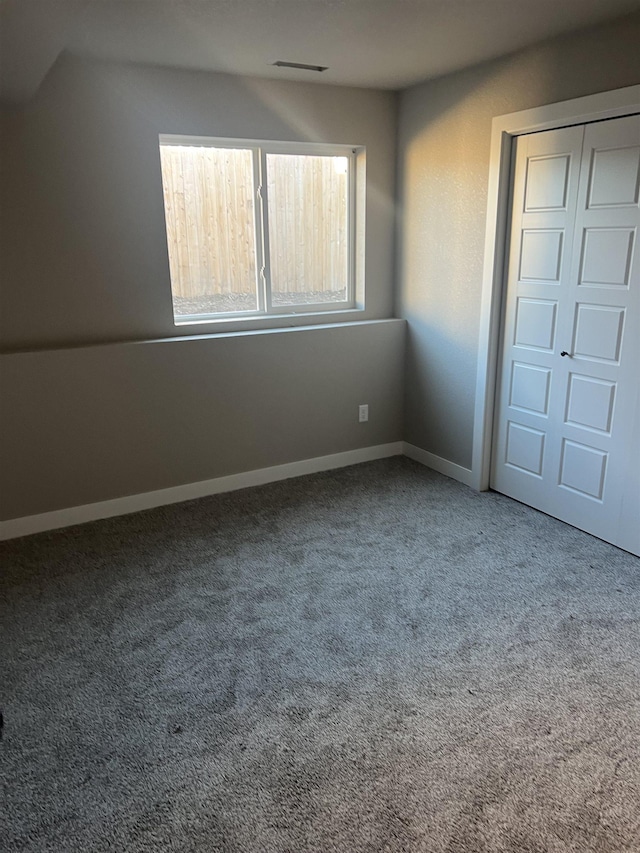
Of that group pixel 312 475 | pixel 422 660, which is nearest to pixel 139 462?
pixel 312 475

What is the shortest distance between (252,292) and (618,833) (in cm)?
336

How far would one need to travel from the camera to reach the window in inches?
146

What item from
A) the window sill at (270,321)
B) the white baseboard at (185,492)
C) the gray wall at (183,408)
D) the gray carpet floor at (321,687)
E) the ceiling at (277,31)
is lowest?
the gray carpet floor at (321,687)

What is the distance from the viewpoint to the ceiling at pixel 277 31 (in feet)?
7.80

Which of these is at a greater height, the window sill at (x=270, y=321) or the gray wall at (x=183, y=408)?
the window sill at (x=270, y=321)

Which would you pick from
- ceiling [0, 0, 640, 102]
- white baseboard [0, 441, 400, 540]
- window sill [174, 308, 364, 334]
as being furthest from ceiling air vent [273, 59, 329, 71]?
white baseboard [0, 441, 400, 540]

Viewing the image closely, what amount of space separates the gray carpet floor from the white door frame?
60 cm

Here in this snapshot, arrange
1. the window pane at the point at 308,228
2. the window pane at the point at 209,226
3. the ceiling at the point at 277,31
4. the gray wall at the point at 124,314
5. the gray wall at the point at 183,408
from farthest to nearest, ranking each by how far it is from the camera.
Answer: the window pane at the point at 308,228 → the window pane at the point at 209,226 → the gray wall at the point at 183,408 → the gray wall at the point at 124,314 → the ceiling at the point at 277,31

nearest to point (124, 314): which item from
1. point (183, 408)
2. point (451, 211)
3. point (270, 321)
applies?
point (183, 408)

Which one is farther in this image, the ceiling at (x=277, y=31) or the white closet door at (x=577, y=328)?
the white closet door at (x=577, y=328)

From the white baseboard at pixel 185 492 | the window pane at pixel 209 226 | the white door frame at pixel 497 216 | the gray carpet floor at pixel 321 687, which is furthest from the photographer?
the window pane at pixel 209 226

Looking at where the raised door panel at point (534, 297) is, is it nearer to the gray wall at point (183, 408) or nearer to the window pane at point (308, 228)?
the gray wall at point (183, 408)

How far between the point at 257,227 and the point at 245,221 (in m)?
0.09

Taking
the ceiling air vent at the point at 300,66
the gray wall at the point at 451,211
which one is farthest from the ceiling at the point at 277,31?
the gray wall at the point at 451,211
